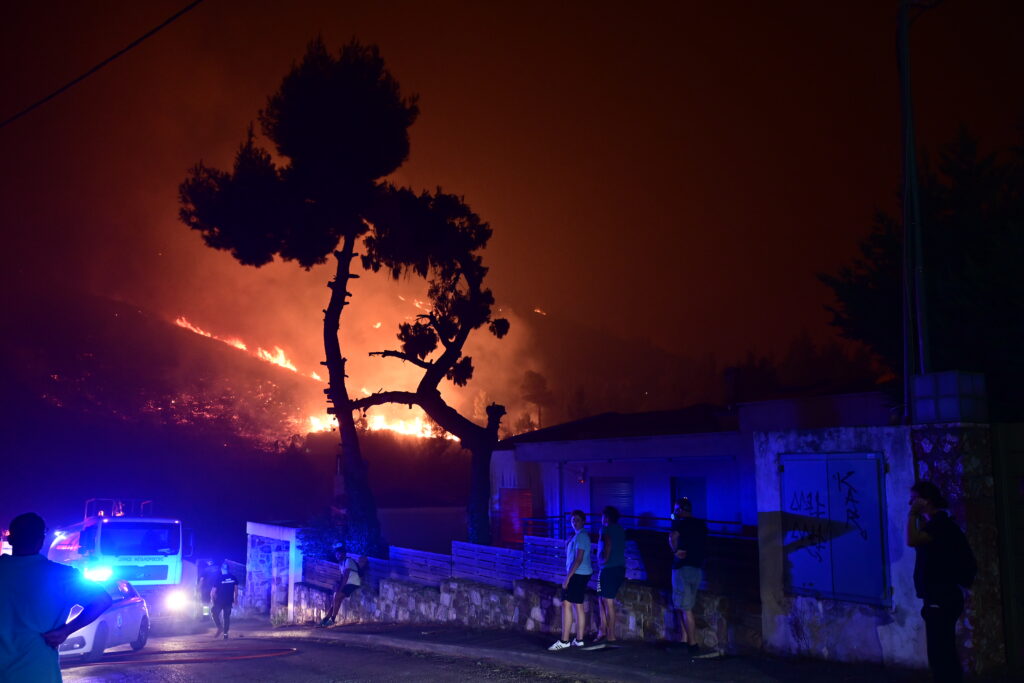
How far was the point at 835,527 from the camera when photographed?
8.95m

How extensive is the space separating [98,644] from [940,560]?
10.6 metres

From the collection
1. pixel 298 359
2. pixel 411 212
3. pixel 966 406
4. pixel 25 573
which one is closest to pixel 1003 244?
pixel 966 406

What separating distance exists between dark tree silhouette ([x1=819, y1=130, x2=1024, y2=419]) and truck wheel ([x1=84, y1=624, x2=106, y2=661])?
38.7 feet

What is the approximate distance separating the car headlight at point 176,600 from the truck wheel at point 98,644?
34.9 feet

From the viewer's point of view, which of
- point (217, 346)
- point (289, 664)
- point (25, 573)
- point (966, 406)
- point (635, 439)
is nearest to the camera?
point (25, 573)

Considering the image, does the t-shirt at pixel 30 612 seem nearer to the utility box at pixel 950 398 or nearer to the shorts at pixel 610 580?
the shorts at pixel 610 580

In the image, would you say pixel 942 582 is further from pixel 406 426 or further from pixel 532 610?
pixel 406 426

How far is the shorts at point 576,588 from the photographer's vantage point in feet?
34.7

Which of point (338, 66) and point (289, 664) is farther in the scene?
point (338, 66)

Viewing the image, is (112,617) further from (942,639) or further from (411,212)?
(411,212)

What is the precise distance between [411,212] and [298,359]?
112640mm

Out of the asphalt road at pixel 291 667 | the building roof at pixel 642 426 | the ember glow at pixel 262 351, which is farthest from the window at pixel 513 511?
the ember glow at pixel 262 351

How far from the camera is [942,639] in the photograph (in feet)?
22.9

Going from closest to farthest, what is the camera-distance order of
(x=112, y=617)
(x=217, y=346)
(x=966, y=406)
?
1. (x=966, y=406)
2. (x=112, y=617)
3. (x=217, y=346)
